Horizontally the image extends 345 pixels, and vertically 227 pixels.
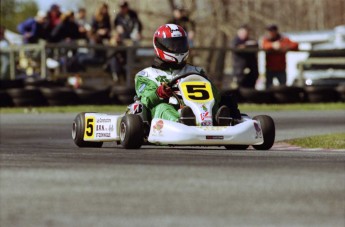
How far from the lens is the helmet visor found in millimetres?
11883

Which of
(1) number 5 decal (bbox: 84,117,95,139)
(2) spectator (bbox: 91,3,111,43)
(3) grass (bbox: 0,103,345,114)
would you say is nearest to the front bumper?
(1) number 5 decal (bbox: 84,117,95,139)

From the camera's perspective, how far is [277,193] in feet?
22.1

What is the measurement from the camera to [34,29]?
22859mm

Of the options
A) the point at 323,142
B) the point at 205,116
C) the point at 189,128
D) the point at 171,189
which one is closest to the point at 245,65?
the point at 323,142

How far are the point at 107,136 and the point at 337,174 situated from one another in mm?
4327

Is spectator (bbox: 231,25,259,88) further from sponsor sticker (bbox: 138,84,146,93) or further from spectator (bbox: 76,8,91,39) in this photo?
sponsor sticker (bbox: 138,84,146,93)

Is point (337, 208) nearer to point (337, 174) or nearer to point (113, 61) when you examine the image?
point (337, 174)

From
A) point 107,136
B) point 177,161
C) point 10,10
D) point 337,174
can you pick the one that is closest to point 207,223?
point 337,174

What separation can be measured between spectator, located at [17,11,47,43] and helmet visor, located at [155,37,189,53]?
36.1 ft

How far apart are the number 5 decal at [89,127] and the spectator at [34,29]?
10.9m

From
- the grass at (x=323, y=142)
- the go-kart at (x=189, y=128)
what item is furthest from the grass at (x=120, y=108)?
the go-kart at (x=189, y=128)

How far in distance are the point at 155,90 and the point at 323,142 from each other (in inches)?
73.9

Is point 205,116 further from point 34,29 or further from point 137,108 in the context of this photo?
point 34,29

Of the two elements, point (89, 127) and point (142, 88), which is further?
point (89, 127)
